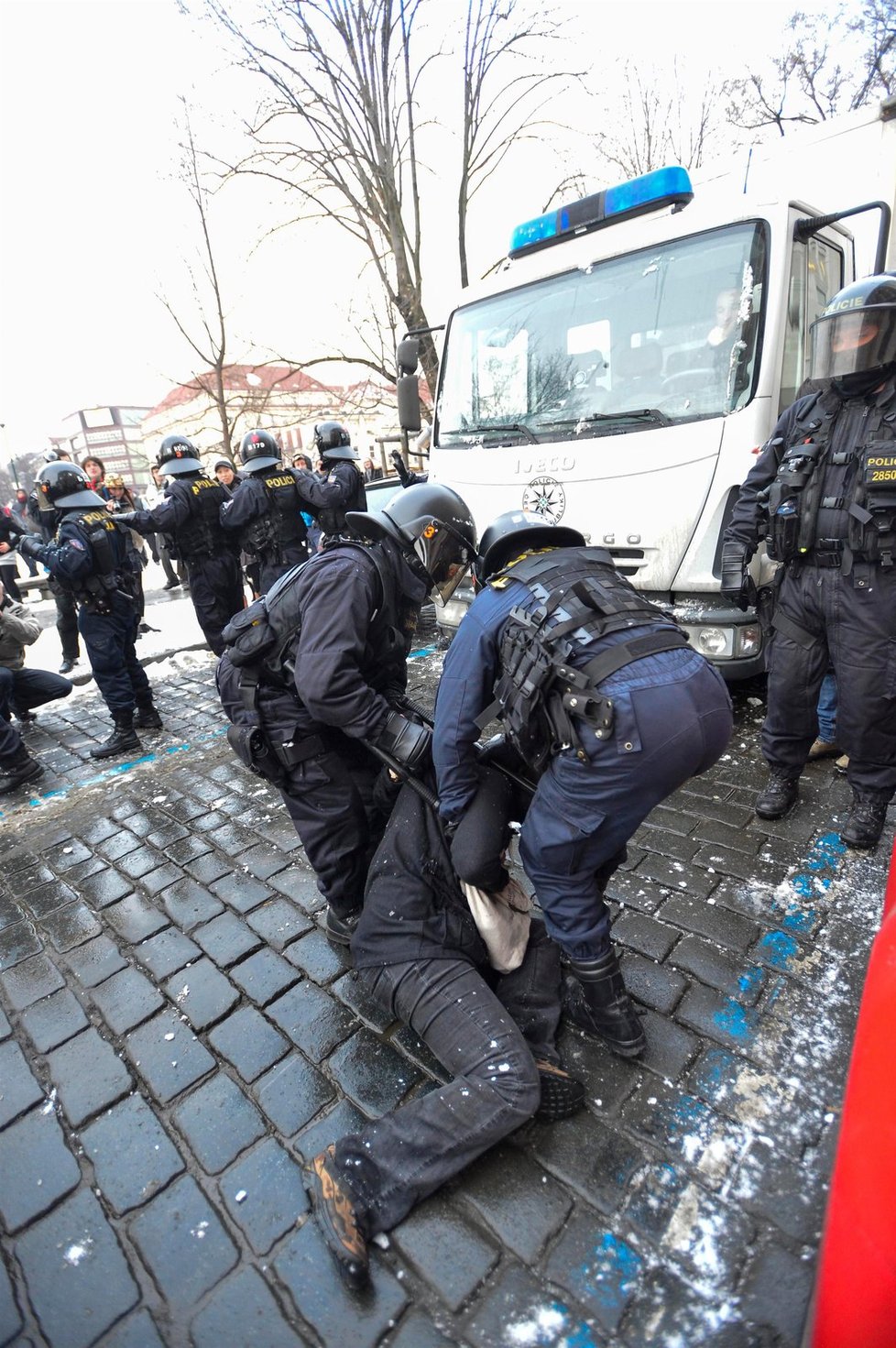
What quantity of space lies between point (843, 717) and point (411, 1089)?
2.34 metres

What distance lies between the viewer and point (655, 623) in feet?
6.12

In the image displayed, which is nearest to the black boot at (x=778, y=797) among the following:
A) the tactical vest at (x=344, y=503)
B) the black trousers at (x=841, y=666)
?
the black trousers at (x=841, y=666)

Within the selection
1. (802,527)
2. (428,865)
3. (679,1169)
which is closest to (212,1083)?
(428,865)

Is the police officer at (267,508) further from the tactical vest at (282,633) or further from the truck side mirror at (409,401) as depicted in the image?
the tactical vest at (282,633)

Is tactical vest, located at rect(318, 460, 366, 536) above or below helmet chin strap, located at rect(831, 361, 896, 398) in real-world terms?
below

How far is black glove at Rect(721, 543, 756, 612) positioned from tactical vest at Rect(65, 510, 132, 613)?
13.0 feet

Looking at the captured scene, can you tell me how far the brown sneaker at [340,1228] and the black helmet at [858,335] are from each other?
3.37m

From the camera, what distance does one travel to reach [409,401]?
5.25 meters

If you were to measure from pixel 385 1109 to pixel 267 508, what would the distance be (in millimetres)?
5114

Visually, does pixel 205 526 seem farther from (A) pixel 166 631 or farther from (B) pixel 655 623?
(B) pixel 655 623

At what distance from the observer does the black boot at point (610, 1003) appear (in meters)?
1.97

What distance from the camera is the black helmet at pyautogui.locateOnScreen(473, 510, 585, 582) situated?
2.04 metres

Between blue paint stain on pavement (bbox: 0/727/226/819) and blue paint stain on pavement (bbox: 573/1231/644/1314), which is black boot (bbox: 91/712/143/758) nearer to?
blue paint stain on pavement (bbox: 0/727/226/819)

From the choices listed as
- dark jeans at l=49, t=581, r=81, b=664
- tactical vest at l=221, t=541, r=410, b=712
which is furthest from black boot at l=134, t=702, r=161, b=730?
tactical vest at l=221, t=541, r=410, b=712
